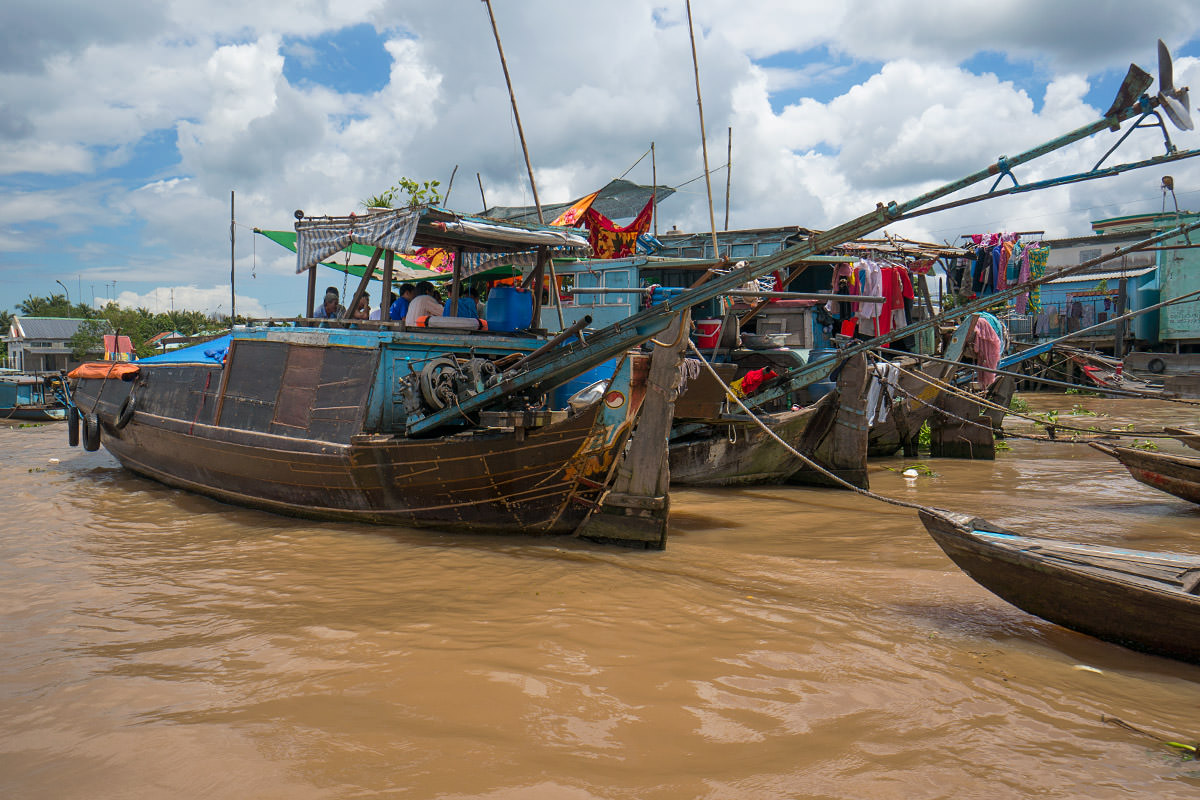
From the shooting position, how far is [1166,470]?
784 centimetres

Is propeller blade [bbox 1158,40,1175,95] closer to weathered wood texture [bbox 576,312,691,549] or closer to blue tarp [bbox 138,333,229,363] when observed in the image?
weathered wood texture [bbox 576,312,691,549]

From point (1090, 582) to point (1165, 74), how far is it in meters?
2.60

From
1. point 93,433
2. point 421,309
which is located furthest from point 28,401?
point 421,309

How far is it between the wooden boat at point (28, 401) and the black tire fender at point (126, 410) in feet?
50.8

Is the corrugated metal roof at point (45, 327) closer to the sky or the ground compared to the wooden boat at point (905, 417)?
closer to the sky

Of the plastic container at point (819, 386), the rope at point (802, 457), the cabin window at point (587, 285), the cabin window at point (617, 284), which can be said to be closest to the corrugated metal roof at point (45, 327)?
the cabin window at point (587, 285)

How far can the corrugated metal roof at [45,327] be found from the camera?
4147 cm

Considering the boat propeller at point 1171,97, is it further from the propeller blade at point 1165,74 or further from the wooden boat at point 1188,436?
the wooden boat at point 1188,436

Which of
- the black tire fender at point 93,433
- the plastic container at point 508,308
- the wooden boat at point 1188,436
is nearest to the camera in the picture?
the plastic container at point 508,308

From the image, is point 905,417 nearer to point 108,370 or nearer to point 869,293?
point 869,293

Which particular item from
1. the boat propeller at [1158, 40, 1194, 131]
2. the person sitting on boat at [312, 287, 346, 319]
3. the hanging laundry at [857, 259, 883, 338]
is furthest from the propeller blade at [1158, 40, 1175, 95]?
the hanging laundry at [857, 259, 883, 338]

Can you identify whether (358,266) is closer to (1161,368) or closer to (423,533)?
(423,533)

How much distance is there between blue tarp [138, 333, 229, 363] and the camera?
8.12 m

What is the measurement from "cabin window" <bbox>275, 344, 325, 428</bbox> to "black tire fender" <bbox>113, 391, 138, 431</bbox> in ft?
11.5
